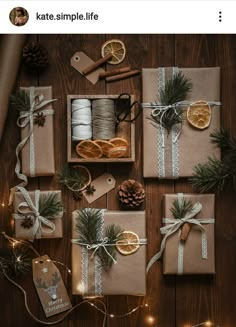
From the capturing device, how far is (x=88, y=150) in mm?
1494

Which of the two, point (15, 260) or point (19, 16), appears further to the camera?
point (15, 260)

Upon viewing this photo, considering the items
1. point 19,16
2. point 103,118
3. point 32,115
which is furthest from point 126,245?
point 19,16

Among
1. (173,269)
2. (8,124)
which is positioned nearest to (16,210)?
(8,124)

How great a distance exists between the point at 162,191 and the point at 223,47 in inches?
20.8

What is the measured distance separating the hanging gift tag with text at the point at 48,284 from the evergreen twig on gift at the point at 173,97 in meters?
0.60

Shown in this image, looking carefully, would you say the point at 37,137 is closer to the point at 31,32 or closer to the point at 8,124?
the point at 8,124

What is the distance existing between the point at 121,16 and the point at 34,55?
0.32 meters

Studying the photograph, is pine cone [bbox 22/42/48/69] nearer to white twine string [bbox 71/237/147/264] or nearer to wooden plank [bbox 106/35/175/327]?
wooden plank [bbox 106/35/175/327]

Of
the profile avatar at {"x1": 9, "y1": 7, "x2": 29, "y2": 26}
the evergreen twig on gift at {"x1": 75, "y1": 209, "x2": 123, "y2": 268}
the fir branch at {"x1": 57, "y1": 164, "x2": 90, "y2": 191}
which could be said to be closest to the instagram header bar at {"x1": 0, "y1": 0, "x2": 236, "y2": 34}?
the profile avatar at {"x1": 9, "y1": 7, "x2": 29, "y2": 26}

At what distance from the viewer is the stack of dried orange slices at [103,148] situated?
4.86 ft

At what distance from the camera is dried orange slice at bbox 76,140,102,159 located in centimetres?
149

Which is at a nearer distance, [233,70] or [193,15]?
[193,15]

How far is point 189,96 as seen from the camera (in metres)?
1.53

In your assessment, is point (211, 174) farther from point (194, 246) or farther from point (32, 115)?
point (32, 115)
